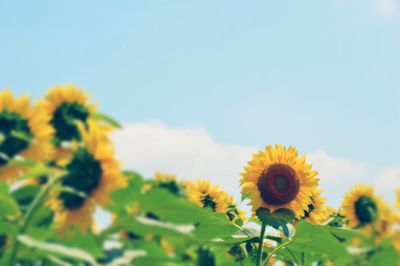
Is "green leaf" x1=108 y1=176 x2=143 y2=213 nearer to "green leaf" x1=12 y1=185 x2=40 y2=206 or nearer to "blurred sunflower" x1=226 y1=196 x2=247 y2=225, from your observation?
"green leaf" x1=12 y1=185 x2=40 y2=206

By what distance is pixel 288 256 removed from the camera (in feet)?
17.3

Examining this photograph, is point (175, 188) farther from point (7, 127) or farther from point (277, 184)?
point (277, 184)

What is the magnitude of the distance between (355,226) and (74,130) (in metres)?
2.92

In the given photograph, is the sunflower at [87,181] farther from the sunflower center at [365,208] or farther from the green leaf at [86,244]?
the sunflower center at [365,208]

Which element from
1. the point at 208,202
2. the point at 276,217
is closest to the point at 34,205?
the point at 276,217

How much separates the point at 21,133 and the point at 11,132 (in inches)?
3.0

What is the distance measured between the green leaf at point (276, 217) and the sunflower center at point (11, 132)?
2.75m

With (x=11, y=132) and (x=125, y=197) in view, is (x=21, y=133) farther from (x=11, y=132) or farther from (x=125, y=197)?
(x=125, y=197)

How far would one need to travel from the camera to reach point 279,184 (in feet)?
18.2

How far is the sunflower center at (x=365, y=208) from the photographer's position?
4.82m

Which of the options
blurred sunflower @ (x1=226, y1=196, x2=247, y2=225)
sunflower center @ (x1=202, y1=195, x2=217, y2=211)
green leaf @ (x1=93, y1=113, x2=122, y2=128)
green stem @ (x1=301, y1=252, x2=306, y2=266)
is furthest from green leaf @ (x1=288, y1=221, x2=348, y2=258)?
green leaf @ (x1=93, y1=113, x2=122, y2=128)

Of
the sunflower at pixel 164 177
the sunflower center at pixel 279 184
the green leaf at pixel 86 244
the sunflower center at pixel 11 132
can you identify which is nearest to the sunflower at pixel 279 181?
the sunflower center at pixel 279 184

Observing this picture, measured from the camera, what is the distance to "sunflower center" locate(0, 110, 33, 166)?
2.77 metres

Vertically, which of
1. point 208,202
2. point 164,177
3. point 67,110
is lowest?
point 164,177
